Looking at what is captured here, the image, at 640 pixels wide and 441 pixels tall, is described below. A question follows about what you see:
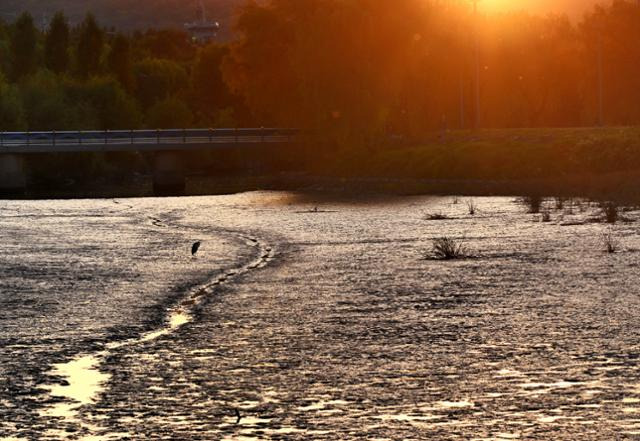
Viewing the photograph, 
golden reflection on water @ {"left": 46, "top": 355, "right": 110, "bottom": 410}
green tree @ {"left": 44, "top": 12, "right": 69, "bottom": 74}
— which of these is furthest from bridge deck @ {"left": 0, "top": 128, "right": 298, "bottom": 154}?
golden reflection on water @ {"left": 46, "top": 355, "right": 110, "bottom": 410}

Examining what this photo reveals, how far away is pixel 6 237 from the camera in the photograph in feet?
139

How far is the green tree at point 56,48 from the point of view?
164 metres

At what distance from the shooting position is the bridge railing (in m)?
99.8

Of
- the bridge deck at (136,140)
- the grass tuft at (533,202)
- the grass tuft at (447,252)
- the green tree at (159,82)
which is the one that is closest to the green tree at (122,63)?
the green tree at (159,82)

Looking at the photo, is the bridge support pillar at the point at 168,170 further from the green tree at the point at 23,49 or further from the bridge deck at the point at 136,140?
the green tree at the point at 23,49

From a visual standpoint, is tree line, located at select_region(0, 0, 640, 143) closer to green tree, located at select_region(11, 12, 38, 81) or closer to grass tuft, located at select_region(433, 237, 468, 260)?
green tree, located at select_region(11, 12, 38, 81)

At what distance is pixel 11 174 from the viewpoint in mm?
96062

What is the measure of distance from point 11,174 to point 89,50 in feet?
224

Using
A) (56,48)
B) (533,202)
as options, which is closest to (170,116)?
(56,48)

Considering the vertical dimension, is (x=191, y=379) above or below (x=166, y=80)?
below

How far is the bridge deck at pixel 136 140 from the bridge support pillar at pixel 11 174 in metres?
0.56

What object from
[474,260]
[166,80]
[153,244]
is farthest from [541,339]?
[166,80]

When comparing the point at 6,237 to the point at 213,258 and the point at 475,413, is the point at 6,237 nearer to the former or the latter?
the point at 213,258

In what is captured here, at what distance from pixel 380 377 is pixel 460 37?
342 feet
